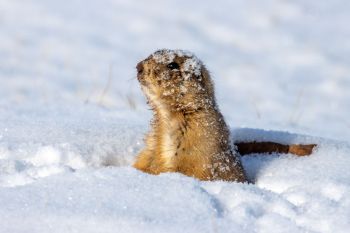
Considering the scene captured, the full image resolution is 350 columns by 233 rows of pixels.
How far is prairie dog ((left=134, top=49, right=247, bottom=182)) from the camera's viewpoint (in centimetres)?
498

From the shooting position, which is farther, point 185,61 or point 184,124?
point 185,61

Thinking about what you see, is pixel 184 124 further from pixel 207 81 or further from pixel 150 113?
pixel 150 113

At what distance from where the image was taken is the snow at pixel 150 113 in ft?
12.7

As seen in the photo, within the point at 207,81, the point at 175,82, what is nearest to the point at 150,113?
the point at 207,81

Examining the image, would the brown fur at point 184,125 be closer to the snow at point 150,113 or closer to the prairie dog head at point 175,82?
the prairie dog head at point 175,82

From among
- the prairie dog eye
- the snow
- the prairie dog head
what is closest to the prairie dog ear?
the prairie dog head

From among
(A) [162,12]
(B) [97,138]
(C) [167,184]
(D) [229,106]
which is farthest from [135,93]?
(C) [167,184]

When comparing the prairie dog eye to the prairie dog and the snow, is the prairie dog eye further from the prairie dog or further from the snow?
the snow

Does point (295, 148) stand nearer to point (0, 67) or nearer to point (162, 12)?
point (0, 67)

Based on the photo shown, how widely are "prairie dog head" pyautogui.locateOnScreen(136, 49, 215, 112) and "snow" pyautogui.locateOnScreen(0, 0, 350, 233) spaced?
0.49 meters

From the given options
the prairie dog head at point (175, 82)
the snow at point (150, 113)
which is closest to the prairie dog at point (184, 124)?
the prairie dog head at point (175, 82)

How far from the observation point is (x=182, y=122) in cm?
507

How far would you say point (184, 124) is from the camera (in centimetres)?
507

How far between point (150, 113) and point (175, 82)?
234 cm
